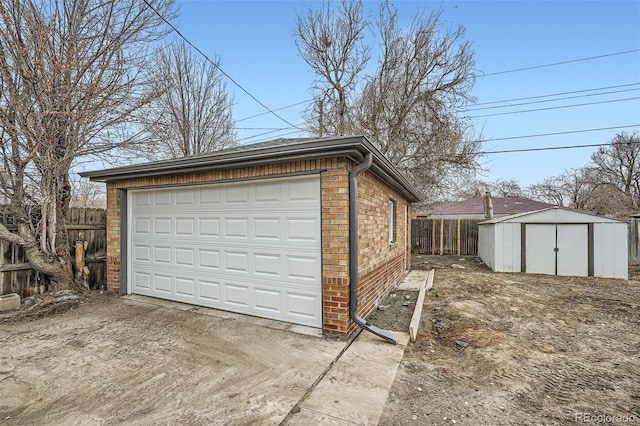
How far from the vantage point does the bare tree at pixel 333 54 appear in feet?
41.2

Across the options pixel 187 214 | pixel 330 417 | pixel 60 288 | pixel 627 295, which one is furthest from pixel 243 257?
pixel 627 295

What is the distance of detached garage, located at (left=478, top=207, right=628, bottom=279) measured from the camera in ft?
27.9

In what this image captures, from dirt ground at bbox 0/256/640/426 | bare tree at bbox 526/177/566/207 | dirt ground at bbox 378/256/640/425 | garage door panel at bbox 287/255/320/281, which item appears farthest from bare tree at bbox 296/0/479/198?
bare tree at bbox 526/177/566/207

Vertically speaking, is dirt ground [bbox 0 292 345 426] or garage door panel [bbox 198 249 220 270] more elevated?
garage door panel [bbox 198 249 220 270]

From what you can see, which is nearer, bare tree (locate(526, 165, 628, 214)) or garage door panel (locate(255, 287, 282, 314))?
garage door panel (locate(255, 287, 282, 314))

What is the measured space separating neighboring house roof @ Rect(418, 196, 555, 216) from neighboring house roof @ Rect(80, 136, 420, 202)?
50.4ft

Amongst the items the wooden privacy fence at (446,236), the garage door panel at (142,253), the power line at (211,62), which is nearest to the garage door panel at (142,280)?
the garage door panel at (142,253)

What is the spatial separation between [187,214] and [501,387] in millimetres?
5058

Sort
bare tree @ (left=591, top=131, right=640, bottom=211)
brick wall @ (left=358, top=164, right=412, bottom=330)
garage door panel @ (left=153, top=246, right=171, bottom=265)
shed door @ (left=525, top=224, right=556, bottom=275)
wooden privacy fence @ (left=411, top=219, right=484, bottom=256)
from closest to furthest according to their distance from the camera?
1. brick wall @ (left=358, top=164, right=412, bottom=330)
2. garage door panel @ (left=153, top=246, right=171, bottom=265)
3. shed door @ (left=525, top=224, right=556, bottom=275)
4. wooden privacy fence @ (left=411, top=219, right=484, bottom=256)
5. bare tree @ (left=591, top=131, right=640, bottom=211)

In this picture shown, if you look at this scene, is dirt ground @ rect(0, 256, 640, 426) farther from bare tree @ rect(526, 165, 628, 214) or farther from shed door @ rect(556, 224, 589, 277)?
bare tree @ rect(526, 165, 628, 214)

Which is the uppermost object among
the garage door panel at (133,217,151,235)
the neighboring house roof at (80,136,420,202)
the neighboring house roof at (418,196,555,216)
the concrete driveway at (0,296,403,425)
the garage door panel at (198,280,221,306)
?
the neighboring house roof at (80,136,420,202)

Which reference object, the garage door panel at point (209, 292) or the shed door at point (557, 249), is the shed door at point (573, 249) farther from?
the garage door panel at point (209, 292)

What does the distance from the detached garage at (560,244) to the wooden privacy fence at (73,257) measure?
35.8 ft

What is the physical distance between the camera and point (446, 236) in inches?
556
